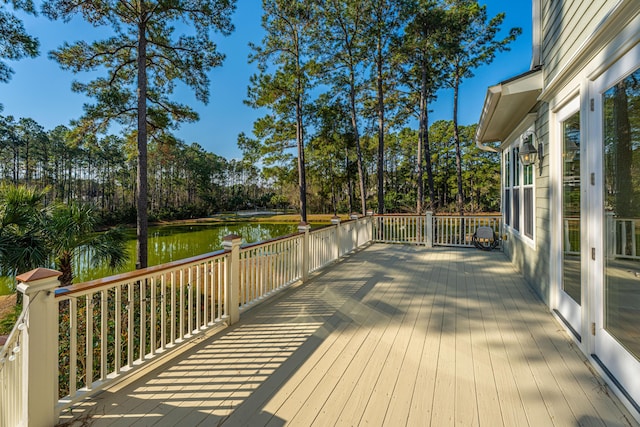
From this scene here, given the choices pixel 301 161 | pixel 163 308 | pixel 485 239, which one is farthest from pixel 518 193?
pixel 301 161

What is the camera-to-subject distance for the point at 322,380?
2057mm

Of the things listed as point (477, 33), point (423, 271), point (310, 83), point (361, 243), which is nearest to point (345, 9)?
point (310, 83)

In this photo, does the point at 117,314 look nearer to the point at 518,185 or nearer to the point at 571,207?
the point at 571,207

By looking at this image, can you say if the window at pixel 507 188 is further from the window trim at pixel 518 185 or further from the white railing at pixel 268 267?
the white railing at pixel 268 267

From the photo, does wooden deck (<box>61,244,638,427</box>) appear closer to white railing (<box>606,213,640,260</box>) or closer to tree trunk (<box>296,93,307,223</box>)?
white railing (<box>606,213,640,260</box>)

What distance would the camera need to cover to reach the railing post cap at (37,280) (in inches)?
59.0

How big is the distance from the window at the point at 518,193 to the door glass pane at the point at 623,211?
7.46ft

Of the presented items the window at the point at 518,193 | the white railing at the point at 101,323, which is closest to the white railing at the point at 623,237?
the window at the point at 518,193

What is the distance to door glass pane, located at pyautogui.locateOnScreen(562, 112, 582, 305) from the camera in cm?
250

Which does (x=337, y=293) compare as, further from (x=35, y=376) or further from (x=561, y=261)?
(x=35, y=376)

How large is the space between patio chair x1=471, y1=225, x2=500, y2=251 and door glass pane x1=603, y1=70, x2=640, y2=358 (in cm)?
555

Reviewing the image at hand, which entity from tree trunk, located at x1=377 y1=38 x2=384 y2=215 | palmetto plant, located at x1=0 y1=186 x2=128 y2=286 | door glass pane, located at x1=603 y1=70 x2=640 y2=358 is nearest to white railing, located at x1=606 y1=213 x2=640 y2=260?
door glass pane, located at x1=603 y1=70 x2=640 y2=358

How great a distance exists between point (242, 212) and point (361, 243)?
39.8 metres

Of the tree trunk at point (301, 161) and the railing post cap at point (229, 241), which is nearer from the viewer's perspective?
the railing post cap at point (229, 241)
